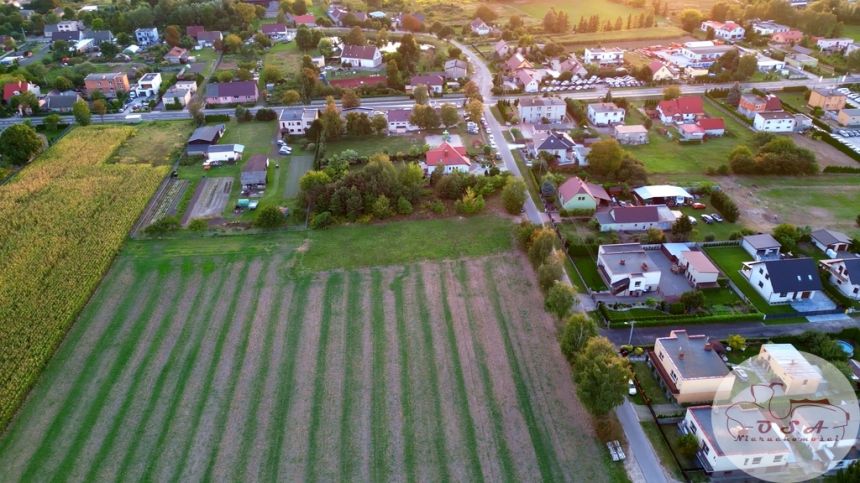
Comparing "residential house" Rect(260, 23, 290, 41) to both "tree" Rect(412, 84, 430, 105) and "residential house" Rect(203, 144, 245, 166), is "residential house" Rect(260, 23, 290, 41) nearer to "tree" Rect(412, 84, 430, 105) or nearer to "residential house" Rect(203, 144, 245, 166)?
"tree" Rect(412, 84, 430, 105)

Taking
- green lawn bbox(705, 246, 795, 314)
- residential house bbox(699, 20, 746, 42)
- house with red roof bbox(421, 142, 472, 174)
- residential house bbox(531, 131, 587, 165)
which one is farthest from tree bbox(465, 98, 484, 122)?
residential house bbox(699, 20, 746, 42)

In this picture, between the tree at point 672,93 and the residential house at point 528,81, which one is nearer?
the tree at point 672,93

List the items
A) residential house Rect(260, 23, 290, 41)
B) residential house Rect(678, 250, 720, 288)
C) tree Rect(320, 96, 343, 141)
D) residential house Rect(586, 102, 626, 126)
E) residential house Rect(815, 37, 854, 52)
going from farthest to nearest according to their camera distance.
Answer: residential house Rect(260, 23, 290, 41) < residential house Rect(815, 37, 854, 52) < residential house Rect(586, 102, 626, 126) < tree Rect(320, 96, 343, 141) < residential house Rect(678, 250, 720, 288)

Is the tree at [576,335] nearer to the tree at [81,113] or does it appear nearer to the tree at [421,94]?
the tree at [421,94]

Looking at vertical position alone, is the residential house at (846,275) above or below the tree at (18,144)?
below

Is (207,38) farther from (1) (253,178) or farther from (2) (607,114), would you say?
(2) (607,114)

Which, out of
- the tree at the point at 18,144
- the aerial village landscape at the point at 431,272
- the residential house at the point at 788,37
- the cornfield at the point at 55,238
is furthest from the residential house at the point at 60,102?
the residential house at the point at 788,37
